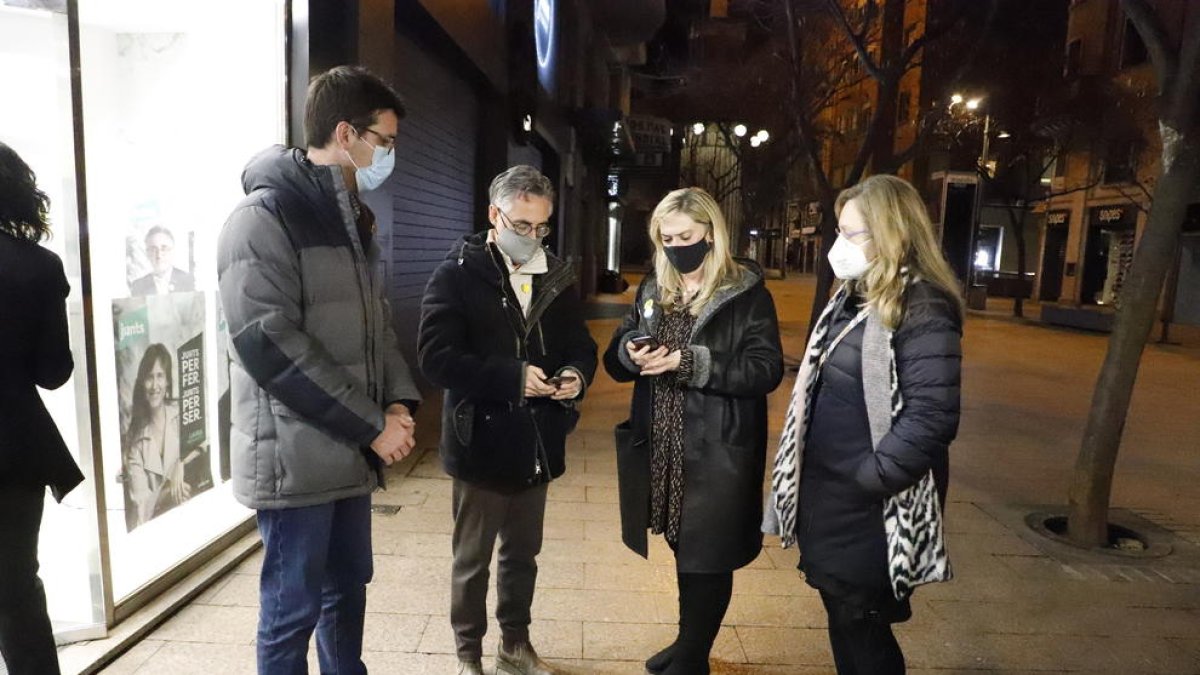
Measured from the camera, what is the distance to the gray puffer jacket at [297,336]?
2139 millimetres

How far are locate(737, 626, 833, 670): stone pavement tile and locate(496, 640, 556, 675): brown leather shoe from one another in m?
0.94

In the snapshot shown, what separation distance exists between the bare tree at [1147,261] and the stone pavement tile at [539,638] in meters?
3.41

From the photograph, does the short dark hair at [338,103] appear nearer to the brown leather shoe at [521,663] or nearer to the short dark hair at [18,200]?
the short dark hair at [18,200]

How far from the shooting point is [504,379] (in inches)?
109

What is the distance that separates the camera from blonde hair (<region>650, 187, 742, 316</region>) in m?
2.88

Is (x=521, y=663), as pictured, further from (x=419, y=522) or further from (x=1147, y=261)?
(x=1147, y=261)

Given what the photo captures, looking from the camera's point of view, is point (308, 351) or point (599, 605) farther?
point (599, 605)

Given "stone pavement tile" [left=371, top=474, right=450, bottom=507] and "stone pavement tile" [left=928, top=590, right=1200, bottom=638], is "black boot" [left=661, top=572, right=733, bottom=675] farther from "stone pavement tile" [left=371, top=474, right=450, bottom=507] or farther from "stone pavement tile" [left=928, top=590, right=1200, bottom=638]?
"stone pavement tile" [left=371, top=474, right=450, bottom=507]

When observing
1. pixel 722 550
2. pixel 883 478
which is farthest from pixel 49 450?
pixel 883 478

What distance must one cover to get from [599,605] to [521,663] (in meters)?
0.76

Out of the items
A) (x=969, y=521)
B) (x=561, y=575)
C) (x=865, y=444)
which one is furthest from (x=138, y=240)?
(x=969, y=521)

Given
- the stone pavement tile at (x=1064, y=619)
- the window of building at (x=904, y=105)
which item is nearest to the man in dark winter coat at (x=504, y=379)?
the stone pavement tile at (x=1064, y=619)

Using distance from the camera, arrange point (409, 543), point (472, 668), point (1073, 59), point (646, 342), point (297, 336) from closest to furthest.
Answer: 1. point (297, 336)
2. point (646, 342)
3. point (472, 668)
4. point (409, 543)
5. point (1073, 59)

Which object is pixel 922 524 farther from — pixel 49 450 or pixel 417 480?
pixel 417 480
